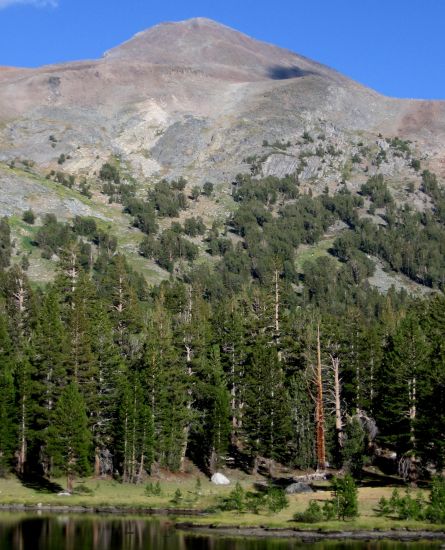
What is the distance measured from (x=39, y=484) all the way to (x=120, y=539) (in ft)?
92.7

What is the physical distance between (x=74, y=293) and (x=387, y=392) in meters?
41.9

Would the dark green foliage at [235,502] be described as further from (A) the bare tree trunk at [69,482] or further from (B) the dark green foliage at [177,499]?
(A) the bare tree trunk at [69,482]

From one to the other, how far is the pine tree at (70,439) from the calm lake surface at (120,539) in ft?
42.3

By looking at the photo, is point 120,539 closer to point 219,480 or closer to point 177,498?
point 177,498

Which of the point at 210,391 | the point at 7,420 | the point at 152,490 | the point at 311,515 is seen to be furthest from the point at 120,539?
the point at 210,391

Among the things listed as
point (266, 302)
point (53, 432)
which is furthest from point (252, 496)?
point (266, 302)

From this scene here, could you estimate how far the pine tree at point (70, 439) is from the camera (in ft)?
242

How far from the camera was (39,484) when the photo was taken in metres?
→ 78.3

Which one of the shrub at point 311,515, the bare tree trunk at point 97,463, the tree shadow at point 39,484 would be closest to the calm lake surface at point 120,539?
the shrub at point 311,515

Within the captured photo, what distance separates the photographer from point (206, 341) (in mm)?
100812

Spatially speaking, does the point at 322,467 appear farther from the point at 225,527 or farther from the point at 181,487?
the point at 225,527

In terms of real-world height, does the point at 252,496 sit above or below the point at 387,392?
below

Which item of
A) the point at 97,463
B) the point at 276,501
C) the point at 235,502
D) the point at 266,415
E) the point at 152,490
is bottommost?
the point at 152,490

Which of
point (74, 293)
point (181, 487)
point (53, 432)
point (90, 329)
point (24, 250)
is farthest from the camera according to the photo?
point (24, 250)
